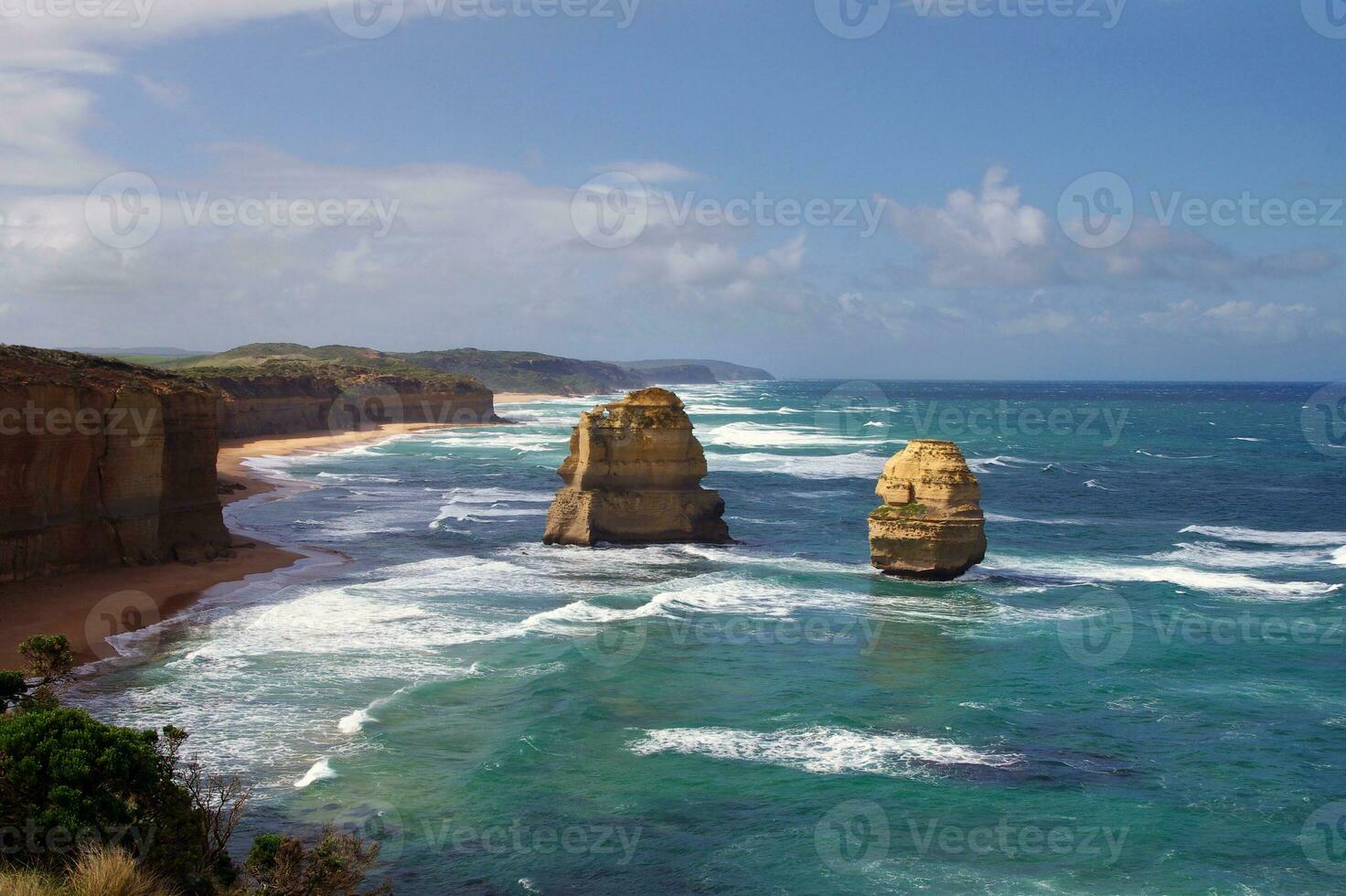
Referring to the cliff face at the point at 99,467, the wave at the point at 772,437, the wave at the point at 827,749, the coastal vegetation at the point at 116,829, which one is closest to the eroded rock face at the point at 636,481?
the cliff face at the point at 99,467

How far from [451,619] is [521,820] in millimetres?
12288

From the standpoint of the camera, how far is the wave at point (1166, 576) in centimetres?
3331

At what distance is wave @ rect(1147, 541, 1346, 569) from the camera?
3816cm

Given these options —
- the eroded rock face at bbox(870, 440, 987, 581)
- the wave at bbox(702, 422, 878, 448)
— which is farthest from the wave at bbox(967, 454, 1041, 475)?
the eroded rock face at bbox(870, 440, 987, 581)

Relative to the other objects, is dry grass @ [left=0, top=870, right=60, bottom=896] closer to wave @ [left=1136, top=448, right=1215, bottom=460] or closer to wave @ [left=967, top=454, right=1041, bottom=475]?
wave @ [left=967, top=454, right=1041, bottom=475]

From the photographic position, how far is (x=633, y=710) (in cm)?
2206

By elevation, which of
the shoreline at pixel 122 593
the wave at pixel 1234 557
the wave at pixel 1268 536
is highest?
the wave at pixel 1268 536

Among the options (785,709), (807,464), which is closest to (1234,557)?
(785,709)

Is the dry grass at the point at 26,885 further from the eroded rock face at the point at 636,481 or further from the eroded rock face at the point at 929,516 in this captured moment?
the eroded rock face at the point at 636,481

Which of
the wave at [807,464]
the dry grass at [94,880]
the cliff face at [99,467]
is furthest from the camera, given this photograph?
the wave at [807,464]

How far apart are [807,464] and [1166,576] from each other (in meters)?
38.4

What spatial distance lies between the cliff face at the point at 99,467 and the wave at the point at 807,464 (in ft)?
120

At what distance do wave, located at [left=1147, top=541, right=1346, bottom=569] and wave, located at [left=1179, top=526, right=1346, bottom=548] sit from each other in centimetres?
217

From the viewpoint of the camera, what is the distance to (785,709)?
Answer: 22250 mm
